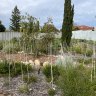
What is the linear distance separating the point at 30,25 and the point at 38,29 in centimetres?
86

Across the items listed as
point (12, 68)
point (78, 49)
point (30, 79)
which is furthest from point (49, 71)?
point (78, 49)

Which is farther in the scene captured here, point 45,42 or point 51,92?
point 45,42

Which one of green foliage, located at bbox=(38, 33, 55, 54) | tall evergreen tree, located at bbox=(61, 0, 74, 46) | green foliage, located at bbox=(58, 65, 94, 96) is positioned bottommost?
green foliage, located at bbox=(58, 65, 94, 96)

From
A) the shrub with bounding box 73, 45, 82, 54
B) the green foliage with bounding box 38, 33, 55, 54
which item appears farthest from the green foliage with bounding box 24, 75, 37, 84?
the shrub with bounding box 73, 45, 82, 54

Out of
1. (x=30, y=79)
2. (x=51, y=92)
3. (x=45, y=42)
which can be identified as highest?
(x=45, y=42)

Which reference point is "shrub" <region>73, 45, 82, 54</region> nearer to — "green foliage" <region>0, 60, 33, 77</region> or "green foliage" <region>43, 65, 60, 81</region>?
"green foliage" <region>0, 60, 33, 77</region>

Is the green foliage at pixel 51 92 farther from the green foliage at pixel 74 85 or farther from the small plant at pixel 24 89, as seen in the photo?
the green foliage at pixel 74 85

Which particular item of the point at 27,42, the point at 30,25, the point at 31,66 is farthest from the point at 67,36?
the point at 31,66

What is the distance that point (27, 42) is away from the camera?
1938 cm

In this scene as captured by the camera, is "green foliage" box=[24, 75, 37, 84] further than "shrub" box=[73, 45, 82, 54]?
No

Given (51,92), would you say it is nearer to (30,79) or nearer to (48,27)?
(30,79)

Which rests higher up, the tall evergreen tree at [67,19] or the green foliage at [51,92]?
the tall evergreen tree at [67,19]

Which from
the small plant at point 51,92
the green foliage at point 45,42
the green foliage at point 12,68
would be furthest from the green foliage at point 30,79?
the green foliage at point 45,42

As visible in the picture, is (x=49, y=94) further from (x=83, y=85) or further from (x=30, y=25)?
(x=30, y=25)
